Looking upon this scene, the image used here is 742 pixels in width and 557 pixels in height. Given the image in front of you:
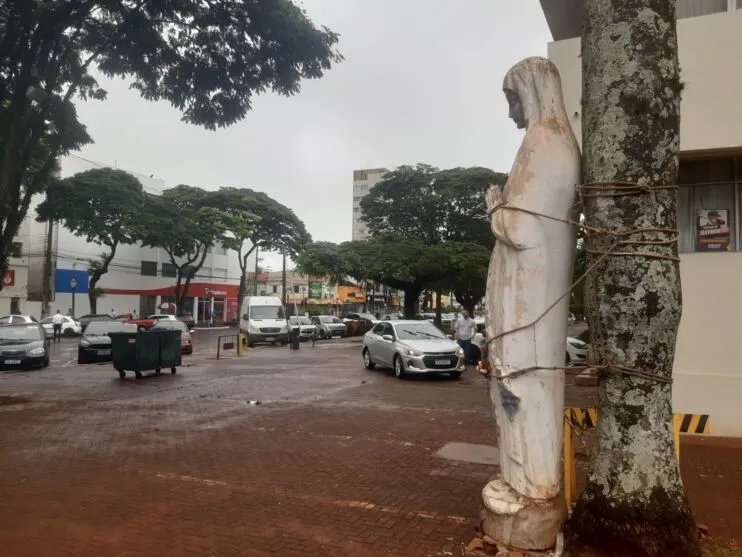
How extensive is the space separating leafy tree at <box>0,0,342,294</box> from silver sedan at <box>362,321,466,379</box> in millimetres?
6696

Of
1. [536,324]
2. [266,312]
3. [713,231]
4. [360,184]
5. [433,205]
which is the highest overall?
[360,184]

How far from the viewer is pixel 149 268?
2010 inches

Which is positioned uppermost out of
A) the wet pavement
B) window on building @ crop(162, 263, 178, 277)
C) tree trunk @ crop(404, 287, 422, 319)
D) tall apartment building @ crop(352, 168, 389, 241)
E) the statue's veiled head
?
tall apartment building @ crop(352, 168, 389, 241)

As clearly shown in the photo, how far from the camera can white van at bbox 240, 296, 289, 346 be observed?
29438 millimetres

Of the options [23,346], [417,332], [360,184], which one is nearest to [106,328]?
[23,346]

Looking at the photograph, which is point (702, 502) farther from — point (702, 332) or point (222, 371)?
point (222, 371)

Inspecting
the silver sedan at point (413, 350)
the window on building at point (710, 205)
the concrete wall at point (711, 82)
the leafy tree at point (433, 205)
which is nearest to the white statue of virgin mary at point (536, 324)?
the concrete wall at point (711, 82)

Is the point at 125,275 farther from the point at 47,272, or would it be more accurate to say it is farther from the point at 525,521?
the point at 525,521

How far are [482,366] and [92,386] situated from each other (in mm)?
11759

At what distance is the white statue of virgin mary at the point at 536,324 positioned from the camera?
370 cm

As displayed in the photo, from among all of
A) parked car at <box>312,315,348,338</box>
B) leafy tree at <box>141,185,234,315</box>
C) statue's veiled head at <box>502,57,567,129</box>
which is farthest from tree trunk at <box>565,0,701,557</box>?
leafy tree at <box>141,185,234,315</box>

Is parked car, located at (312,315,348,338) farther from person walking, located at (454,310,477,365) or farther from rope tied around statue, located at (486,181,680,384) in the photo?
rope tied around statue, located at (486,181,680,384)

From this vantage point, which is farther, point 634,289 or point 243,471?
point 243,471

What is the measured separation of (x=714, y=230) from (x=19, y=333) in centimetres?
1837
